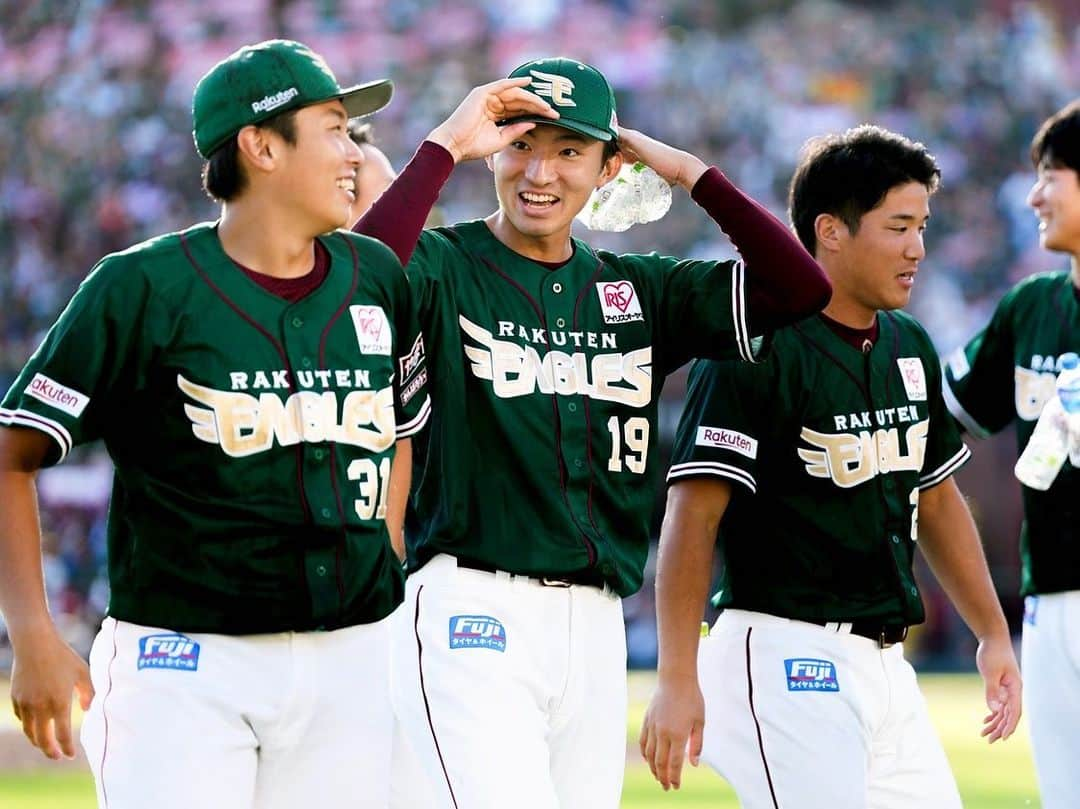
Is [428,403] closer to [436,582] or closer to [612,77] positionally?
[436,582]

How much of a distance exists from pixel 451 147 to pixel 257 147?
0.73 meters

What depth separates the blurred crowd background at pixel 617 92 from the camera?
798 inches

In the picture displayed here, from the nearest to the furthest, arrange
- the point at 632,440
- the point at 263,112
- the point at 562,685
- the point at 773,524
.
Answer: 1. the point at 263,112
2. the point at 562,685
3. the point at 632,440
4. the point at 773,524

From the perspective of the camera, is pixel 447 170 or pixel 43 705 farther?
pixel 447 170

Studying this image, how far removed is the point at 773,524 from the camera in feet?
17.3

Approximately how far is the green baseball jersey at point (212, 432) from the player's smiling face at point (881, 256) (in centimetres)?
189

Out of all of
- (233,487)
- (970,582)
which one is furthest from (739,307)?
(233,487)

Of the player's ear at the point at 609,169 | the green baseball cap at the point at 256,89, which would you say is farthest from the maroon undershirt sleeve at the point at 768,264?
the green baseball cap at the point at 256,89

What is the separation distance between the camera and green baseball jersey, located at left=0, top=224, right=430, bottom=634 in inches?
155

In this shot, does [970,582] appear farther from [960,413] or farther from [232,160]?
[232,160]

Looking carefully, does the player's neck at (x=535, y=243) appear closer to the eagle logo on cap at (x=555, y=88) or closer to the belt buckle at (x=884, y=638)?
the eagle logo on cap at (x=555, y=88)

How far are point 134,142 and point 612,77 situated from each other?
5701 mm

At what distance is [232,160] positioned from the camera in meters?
4.25

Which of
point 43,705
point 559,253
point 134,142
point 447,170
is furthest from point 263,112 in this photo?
point 134,142
